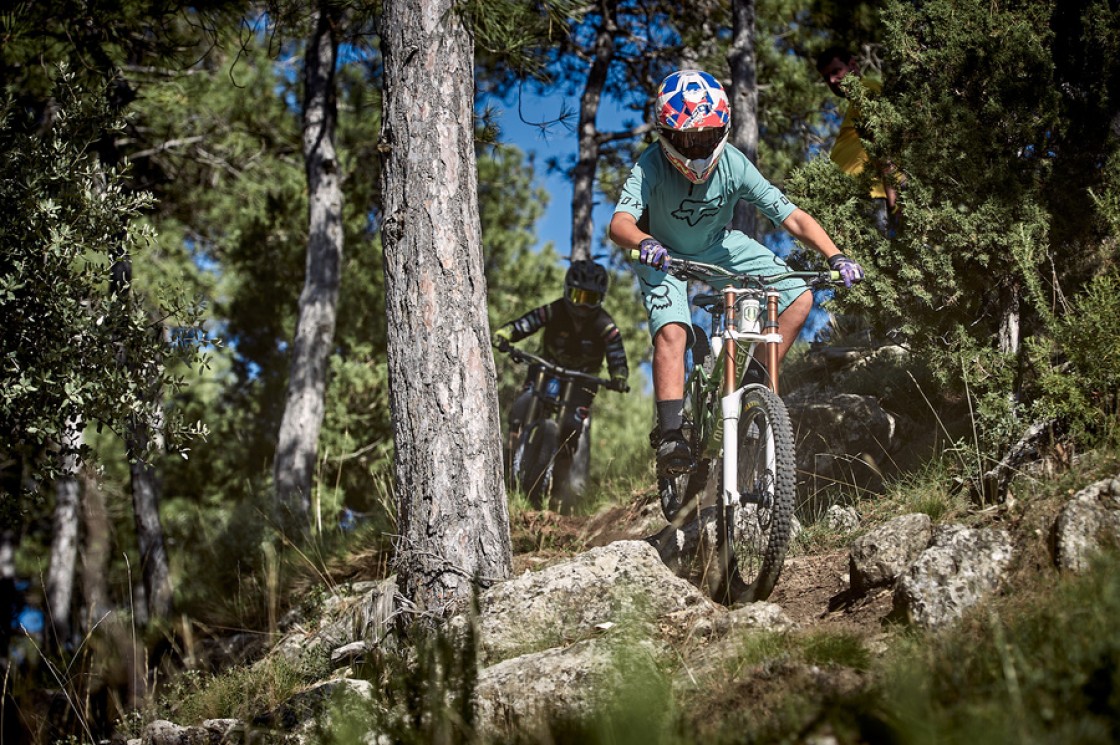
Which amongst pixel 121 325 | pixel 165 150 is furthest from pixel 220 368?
pixel 121 325

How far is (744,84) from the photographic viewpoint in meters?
8.17

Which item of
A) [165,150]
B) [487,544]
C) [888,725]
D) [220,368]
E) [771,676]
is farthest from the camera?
[220,368]

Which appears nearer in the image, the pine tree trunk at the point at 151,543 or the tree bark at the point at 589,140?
the pine tree trunk at the point at 151,543

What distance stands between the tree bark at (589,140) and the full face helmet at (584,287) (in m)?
3.11

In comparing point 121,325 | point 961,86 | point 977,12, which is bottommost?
point 121,325

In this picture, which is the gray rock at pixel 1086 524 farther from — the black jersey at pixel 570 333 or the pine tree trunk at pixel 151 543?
the pine tree trunk at pixel 151 543

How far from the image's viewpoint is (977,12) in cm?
577

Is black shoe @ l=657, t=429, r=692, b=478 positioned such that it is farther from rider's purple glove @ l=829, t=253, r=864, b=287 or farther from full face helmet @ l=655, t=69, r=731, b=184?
full face helmet @ l=655, t=69, r=731, b=184

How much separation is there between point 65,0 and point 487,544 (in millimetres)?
6407

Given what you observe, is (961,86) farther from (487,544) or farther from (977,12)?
(487,544)

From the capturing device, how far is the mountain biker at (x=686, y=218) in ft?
16.7

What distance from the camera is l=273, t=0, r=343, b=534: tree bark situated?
9.70 m

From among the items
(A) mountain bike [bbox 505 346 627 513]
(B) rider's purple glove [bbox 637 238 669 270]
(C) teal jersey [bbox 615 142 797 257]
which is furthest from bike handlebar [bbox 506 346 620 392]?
(B) rider's purple glove [bbox 637 238 669 270]

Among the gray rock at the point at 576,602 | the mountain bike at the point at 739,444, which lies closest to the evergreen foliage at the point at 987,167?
the mountain bike at the point at 739,444
